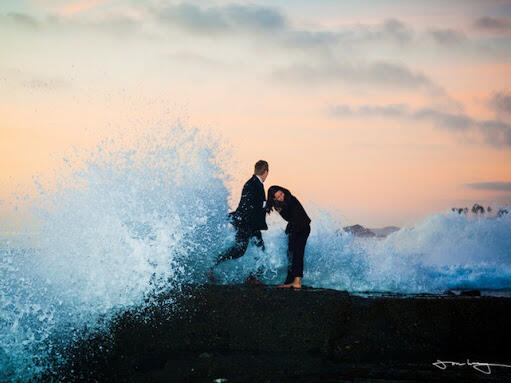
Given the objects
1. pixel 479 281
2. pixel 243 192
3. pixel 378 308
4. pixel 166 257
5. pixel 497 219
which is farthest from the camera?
pixel 497 219

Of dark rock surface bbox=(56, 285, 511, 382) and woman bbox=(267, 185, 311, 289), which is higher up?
woman bbox=(267, 185, 311, 289)

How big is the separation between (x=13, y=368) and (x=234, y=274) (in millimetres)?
3014

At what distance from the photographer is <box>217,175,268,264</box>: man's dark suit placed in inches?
278

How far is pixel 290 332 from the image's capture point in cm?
538

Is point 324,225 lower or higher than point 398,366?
A: higher

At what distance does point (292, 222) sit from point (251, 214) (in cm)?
56

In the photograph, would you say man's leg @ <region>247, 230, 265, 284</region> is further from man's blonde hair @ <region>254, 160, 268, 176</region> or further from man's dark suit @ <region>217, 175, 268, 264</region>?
man's blonde hair @ <region>254, 160, 268, 176</region>

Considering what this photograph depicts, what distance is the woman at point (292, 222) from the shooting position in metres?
6.90

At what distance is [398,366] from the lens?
484 centimetres

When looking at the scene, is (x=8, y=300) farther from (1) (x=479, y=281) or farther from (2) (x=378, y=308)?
(1) (x=479, y=281)

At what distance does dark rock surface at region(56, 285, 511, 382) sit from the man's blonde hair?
6.23 ft

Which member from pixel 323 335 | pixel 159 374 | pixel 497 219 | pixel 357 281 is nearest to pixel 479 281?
pixel 497 219
